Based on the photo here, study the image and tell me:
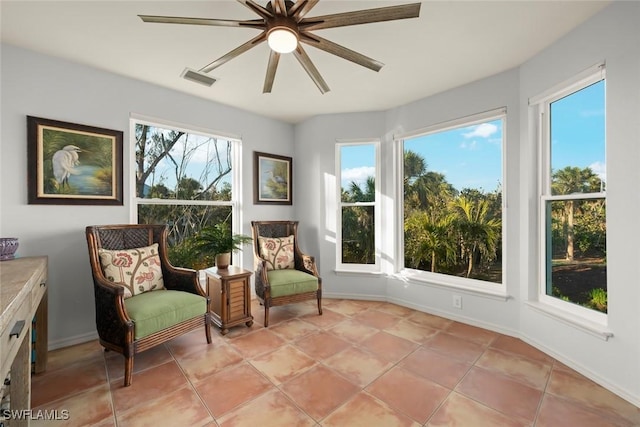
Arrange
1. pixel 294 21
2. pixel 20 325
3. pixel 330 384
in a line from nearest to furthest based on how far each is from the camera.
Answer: pixel 20 325, pixel 294 21, pixel 330 384

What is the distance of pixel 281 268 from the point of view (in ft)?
11.3

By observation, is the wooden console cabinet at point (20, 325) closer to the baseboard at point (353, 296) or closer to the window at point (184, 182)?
the window at point (184, 182)

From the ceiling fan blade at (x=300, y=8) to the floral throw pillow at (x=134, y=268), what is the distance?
229 centimetres

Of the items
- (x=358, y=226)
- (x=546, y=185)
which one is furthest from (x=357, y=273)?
(x=546, y=185)

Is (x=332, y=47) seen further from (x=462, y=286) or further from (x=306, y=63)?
(x=462, y=286)

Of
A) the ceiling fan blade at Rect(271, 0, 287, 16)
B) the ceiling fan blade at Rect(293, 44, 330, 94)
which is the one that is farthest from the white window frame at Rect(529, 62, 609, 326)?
the ceiling fan blade at Rect(271, 0, 287, 16)

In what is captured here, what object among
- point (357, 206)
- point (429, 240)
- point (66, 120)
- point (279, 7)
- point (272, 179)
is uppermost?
point (279, 7)

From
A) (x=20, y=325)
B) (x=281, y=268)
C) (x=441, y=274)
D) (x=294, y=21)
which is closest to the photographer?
(x=20, y=325)

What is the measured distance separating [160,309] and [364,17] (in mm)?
2397

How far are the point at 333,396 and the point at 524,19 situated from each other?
2970mm

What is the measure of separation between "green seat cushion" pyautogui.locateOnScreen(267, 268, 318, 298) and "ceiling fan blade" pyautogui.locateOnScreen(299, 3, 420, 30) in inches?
93.0

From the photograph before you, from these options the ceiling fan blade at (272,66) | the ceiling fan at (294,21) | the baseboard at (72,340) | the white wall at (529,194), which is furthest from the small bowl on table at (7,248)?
the white wall at (529,194)

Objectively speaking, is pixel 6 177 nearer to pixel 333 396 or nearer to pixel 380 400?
pixel 333 396

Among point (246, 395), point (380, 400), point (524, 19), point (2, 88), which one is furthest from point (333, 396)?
point (2, 88)
